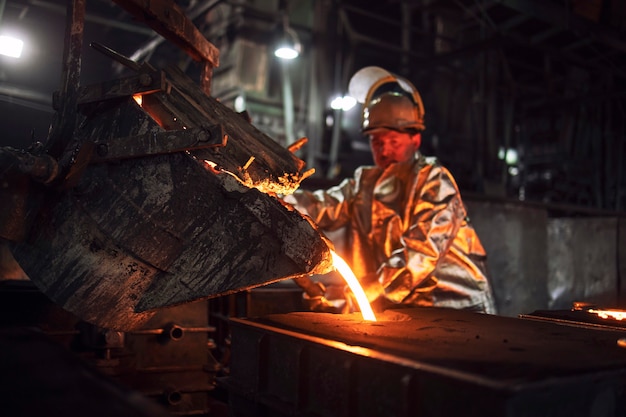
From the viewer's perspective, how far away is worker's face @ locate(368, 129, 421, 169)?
402 centimetres

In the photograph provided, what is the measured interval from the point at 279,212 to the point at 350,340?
581 mm

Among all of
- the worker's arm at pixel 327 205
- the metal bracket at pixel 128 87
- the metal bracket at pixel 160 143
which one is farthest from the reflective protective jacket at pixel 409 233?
the metal bracket at pixel 128 87

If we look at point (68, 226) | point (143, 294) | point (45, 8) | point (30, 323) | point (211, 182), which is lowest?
point (30, 323)

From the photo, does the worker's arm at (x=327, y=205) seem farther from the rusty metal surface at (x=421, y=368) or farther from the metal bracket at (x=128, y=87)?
the metal bracket at (x=128, y=87)

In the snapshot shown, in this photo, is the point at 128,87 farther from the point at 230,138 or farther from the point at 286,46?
the point at 286,46

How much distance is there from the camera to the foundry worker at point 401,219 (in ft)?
10.5

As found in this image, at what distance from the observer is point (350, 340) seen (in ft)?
6.26

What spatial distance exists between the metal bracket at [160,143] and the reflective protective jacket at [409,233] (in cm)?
156

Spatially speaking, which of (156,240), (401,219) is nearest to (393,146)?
(401,219)

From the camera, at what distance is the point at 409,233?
3.36 meters

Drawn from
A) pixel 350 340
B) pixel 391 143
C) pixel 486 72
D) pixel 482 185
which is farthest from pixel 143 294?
pixel 486 72

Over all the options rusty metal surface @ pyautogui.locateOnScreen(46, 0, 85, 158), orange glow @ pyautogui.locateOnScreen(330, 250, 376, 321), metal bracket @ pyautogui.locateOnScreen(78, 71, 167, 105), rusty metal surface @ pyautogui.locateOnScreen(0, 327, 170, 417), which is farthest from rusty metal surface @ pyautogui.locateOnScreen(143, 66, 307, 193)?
rusty metal surface @ pyautogui.locateOnScreen(0, 327, 170, 417)

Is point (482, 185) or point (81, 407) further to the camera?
point (482, 185)

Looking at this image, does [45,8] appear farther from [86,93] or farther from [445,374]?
[445,374]
